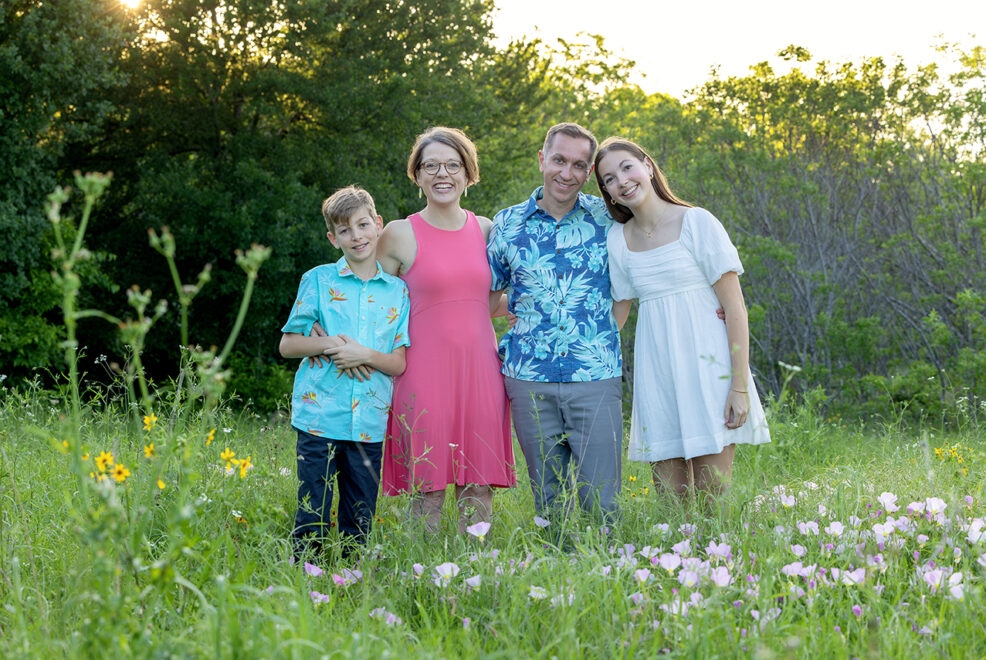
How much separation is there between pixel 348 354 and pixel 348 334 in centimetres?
12

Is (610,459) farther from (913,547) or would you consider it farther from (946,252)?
(946,252)

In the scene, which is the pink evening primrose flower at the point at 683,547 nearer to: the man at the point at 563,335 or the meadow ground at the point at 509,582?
the meadow ground at the point at 509,582

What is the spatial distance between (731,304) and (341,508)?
1.65 metres

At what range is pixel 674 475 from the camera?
11.0 feet

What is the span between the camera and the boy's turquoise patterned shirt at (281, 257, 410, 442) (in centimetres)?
319

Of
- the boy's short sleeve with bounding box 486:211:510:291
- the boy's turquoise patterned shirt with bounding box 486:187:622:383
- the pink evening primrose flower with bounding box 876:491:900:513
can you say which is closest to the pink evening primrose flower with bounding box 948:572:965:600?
the pink evening primrose flower with bounding box 876:491:900:513

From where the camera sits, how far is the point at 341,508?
329cm

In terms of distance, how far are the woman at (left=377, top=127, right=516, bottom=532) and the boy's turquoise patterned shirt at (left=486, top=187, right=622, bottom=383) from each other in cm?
14

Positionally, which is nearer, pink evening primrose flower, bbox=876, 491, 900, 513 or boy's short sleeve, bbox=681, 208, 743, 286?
pink evening primrose flower, bbox=876, 491, 900, 513

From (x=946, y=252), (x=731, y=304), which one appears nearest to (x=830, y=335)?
(x=946, y=252)

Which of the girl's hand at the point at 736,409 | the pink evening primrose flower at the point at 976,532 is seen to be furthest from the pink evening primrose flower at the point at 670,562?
the girl's hand at the point at 736,409

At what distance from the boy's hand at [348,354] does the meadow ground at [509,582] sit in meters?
0.59

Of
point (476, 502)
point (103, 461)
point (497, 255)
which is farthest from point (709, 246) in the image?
point (103, 461)

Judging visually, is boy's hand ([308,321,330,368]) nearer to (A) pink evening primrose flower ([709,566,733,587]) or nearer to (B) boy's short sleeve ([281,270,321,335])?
(B) boy's short sleeve ([281,270,321,335])
